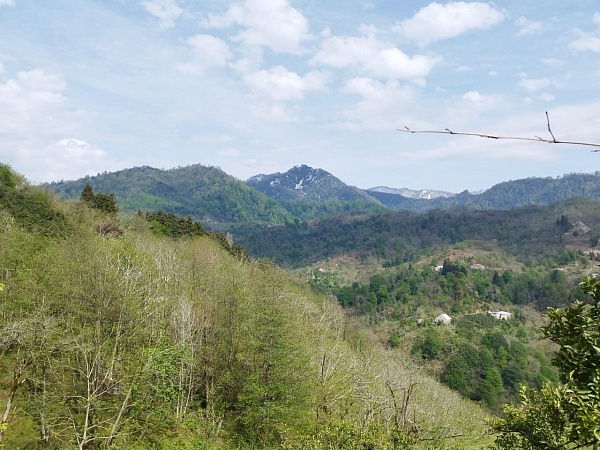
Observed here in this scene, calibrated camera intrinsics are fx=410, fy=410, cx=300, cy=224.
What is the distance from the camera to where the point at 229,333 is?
2773cm

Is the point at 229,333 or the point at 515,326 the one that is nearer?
the point at 229,333

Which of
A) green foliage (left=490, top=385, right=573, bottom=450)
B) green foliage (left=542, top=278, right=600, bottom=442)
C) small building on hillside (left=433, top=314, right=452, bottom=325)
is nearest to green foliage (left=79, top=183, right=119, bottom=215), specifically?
green foliage (left=490, top=385, right=573, bottom=450)

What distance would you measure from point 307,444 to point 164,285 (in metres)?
20.9

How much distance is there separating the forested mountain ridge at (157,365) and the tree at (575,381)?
4423mm

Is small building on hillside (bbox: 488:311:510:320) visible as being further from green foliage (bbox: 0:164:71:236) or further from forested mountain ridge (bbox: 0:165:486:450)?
green foliage (bbox: 0:164:71:236)

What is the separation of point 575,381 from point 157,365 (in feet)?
54.4

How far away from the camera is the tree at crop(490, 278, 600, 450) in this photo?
17.0ft

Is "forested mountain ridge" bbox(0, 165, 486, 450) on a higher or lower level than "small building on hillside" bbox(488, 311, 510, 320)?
higher

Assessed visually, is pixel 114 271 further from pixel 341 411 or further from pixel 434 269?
pixel 434 269

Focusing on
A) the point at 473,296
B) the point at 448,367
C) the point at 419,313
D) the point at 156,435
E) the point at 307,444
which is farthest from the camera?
the point at 473,296

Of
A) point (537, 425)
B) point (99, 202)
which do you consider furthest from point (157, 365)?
point (99, 202)

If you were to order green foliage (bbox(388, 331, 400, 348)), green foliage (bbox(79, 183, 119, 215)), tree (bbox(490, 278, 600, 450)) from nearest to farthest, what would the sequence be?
tree (bbox(490, 278, 600, 450)) < green foliage (bbox(79, 183, 119, 215)) < green foliage (bbox(388, 331, 400, 348))

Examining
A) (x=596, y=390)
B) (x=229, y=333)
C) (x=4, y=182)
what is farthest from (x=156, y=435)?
(x=4, y=182)

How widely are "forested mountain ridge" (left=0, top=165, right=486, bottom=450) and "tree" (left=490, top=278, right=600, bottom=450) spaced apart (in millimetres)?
4423
